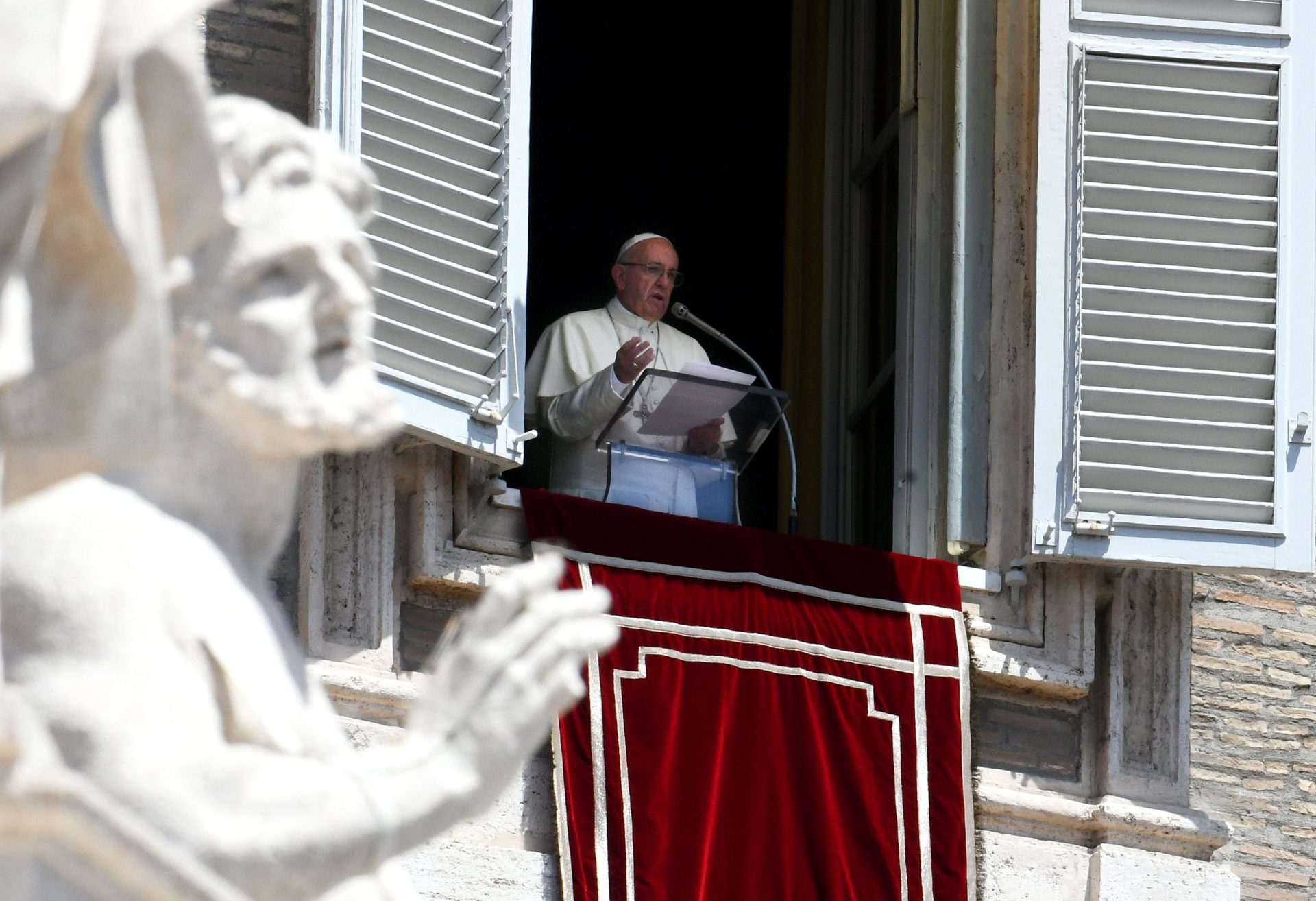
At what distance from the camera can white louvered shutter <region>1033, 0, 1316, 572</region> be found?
8211 mm

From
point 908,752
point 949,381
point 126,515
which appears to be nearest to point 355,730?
point 908,752

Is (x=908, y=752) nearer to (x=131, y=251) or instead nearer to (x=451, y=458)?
(x=451, y=458)

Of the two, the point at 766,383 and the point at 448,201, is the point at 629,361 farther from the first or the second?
the point at 448,201

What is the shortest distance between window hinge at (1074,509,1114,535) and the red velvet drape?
0.33 m

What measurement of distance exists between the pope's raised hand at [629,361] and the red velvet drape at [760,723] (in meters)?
0.61

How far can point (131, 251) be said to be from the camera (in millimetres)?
2791

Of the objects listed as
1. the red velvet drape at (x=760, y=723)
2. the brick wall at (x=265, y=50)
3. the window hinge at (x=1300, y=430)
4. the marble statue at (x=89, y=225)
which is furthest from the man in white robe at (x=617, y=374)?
the marble statue at (x=89, y=225)

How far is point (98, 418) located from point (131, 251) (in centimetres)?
14

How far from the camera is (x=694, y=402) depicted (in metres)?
8.41

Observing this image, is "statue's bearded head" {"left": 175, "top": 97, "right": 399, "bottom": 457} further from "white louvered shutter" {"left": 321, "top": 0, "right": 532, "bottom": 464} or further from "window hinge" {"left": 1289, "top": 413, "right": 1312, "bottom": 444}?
"window hinge" {"left": 1289, "top": 413, "right": 1312, "bottom": 444}

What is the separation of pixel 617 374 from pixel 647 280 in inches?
43.0

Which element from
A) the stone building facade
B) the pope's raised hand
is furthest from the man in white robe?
the stone building facade

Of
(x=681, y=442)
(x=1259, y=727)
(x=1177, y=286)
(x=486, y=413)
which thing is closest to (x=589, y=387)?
(x=681, y=442)

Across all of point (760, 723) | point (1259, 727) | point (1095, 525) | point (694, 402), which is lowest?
point (1259, 727)
